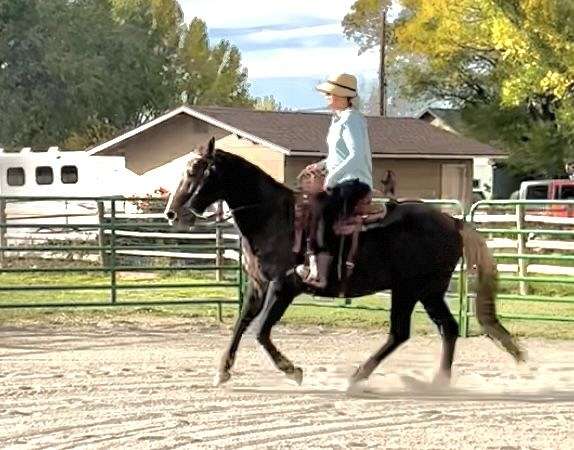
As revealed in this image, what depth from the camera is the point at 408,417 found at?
739cm

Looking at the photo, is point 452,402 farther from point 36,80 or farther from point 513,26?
point 36,80

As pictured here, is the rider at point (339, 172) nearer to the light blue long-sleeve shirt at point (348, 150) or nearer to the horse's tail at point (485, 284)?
the light blue long-sleeve shirt at point (348, 150)

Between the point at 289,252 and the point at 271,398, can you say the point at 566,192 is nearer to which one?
the point at 289,252

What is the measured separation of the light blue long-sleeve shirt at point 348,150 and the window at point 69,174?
68.4 ft

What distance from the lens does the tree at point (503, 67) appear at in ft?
93.5

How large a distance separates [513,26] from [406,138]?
14.5 feet

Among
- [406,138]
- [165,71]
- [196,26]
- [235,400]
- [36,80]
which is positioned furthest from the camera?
[196,26]

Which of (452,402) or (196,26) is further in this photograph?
(196,26)

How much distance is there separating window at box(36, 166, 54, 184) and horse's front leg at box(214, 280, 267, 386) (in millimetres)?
20743

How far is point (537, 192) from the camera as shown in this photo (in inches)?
1069

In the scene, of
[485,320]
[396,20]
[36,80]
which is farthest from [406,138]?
[485,320]

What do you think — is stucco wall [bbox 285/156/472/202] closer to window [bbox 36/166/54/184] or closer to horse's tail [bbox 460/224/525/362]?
window [bbox 36/166/54/184]

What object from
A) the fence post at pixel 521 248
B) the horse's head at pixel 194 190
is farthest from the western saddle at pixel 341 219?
the fence post at pixel 521 248

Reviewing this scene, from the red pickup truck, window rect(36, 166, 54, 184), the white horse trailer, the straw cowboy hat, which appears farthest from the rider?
window rect(36, 166, 54, 184)
